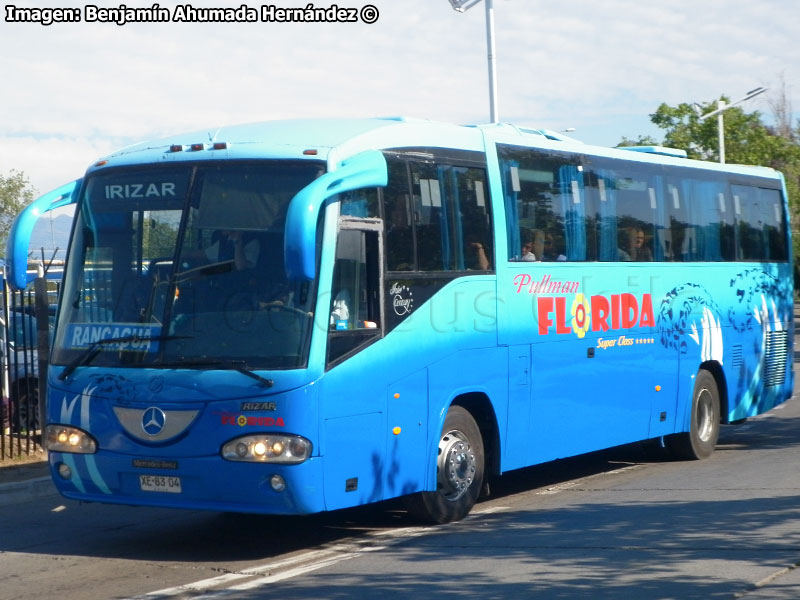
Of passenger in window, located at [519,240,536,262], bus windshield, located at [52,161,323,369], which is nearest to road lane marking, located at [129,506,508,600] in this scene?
bus windshield, located at [52,161,323,369]

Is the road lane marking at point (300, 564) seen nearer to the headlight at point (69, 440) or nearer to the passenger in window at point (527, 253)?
the headlight at point (69, 440)

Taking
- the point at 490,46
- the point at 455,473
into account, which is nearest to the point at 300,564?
the point at 455,473

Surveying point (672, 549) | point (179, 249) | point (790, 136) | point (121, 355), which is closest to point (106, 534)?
point (121, 355)

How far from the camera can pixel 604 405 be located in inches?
484

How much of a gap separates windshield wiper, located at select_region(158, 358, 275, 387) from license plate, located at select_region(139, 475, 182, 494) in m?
0.82

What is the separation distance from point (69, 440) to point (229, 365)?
1544 mm

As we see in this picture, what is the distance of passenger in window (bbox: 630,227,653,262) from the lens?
1292 cm

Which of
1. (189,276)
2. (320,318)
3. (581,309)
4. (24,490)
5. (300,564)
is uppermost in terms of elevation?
(189,276)

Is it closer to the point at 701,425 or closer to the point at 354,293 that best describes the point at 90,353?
the point at 354,293

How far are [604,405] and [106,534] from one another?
202 inches

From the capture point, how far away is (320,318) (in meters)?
8.52

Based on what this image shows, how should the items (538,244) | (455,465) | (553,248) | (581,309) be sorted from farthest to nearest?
(581,309) → (553,248) → (538,244) → (455,465)

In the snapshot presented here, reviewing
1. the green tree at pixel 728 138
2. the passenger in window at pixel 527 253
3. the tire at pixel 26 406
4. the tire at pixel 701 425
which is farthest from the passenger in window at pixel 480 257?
the green tree at pixel 728 138

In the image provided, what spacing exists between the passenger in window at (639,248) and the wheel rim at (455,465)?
374cm
